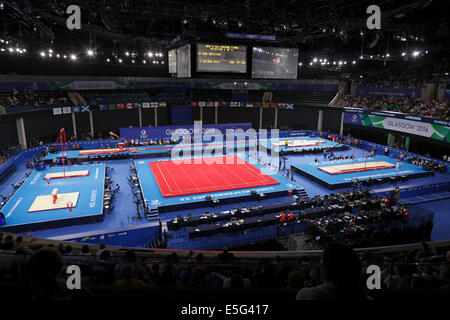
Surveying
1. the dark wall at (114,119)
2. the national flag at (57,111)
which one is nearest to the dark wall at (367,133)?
the dark wall at (114,119)

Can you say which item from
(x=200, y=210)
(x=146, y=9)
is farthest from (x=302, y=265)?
(x=146, y=9)

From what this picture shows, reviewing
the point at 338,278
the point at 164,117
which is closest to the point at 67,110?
the point at 164,117

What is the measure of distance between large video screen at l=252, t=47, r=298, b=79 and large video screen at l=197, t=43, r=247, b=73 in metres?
Result: 0.87

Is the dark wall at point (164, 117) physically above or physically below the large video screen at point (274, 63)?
below

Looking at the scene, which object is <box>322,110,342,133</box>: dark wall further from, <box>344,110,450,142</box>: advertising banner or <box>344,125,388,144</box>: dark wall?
<box>344,110,450,142</box>: advertising banner

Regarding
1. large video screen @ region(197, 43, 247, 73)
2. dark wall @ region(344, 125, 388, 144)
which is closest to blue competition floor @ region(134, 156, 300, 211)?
large video screen @ region(197, 43, 247, 73)

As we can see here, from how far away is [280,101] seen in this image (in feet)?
161

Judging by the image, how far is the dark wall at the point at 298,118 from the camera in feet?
155

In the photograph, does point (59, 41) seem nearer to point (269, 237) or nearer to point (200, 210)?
point (200, 210)

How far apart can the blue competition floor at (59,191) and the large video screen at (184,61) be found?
30.8 ft

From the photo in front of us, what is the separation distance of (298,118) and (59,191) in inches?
1433

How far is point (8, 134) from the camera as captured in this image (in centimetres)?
3142

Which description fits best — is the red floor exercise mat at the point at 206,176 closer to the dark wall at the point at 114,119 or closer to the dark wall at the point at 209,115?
the dark wall at the point at 114,119

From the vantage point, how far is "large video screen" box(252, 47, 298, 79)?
1948cm
